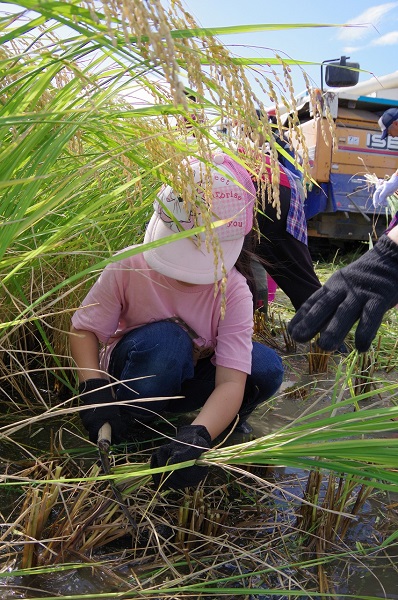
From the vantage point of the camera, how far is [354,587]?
126 cm

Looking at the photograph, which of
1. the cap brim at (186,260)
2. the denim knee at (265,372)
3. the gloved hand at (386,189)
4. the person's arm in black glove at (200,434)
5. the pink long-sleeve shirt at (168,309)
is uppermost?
the cap brim at (186,260)

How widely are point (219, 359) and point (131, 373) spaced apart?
27cm

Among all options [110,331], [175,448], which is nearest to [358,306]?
[175,448]

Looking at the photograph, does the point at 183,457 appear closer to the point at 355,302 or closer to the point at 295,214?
the point at 355,302

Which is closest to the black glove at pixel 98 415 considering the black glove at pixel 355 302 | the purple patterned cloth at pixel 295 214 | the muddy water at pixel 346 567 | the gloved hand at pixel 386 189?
the muddy water at pixel 346 567

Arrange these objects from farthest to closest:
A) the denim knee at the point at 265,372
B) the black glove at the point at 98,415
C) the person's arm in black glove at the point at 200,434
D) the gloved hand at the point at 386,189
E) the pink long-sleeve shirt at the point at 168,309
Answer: the gloved hand at the point at 386,189 → the denim knee at the point at 265,372 → the pink long-sleeve shirt at the point at 168,309 → the black glove at the point at 98,415 → the person's arm in black glove at the point at 200,434

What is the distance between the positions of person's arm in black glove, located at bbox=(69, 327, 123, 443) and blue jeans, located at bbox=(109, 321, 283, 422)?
109mm

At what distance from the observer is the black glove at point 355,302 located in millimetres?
1470

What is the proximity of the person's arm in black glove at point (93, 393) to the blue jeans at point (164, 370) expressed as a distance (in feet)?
0.36

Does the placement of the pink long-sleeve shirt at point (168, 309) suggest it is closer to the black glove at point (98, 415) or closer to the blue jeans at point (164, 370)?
the blue jeans at point (164, 370)

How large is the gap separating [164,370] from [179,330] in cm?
13

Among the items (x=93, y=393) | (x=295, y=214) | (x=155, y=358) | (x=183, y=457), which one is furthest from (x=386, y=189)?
(x=183, y=457)

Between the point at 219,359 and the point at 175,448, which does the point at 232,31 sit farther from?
the point at 219,359

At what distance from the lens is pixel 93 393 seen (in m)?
1.51
